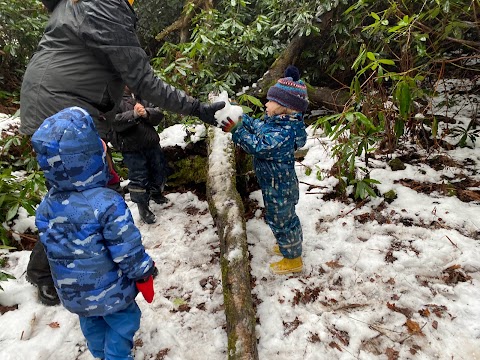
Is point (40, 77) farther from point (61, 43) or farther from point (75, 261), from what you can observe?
point (75, 261)

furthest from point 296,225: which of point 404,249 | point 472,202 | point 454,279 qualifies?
point 472,202

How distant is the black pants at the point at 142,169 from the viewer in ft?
11.0

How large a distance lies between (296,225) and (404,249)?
98cm

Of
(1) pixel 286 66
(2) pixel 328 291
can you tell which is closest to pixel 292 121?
(2) pixel 328 291

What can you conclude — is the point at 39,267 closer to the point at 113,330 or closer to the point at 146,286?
the point at 113,330

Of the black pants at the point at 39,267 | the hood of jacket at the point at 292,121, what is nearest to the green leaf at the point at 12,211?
the black pants at the point at 39,267

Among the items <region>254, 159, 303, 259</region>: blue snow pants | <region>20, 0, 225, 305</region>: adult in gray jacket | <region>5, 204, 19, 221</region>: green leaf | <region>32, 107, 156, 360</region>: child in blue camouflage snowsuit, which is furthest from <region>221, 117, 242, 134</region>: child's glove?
<region>5, 204, 19, 221</region>: green leaf

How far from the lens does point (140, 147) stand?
10.7ft

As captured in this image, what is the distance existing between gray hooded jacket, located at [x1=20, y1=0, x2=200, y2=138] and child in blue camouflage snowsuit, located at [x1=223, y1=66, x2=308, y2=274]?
2.64 feet

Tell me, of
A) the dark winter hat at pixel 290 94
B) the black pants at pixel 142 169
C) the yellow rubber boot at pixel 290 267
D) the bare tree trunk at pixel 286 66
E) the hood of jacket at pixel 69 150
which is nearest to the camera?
the hood of jacket at pixel 69 150

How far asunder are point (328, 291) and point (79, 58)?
7.79 ft

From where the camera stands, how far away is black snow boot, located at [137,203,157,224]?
3.43 m

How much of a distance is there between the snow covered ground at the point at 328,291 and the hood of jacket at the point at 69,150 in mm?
1268

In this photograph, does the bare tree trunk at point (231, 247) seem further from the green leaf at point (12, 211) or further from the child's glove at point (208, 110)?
the green leaf at point (12, 211)
